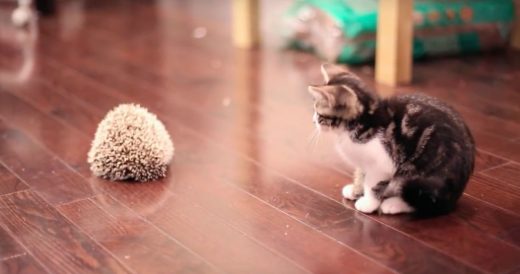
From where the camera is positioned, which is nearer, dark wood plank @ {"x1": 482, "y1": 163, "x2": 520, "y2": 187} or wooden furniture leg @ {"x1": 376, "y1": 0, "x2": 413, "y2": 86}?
dark wood plank @ {"x1": 482, "y1": 163, "x2": 520, "y2": 187}

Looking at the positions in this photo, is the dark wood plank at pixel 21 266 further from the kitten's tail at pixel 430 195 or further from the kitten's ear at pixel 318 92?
the kitten's tail at pixel 430 195

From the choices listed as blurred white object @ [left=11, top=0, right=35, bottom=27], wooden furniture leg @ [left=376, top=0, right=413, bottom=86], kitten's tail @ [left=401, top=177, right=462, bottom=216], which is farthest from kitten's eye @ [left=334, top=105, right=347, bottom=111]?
blurred white object @ [left=11, top=0, right=35, bottom=27]

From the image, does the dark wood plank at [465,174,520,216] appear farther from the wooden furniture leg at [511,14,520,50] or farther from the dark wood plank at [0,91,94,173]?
the wooden furniture leg at [511,14,520,50]

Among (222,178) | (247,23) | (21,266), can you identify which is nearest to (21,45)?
(247,23)

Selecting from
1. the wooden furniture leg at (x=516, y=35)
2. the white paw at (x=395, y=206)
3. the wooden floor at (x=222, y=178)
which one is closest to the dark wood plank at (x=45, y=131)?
the wooden floor at (x=222, y=178)

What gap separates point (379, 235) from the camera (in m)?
1.55

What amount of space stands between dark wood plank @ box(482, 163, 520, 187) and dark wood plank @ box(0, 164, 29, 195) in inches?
47.2

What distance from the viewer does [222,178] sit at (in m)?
1.86

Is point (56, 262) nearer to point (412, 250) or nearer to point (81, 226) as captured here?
point (81, 226)

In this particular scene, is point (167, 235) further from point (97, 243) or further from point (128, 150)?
point (128, 150)

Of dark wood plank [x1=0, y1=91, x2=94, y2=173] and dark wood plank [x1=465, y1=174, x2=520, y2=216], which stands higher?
dark wood plank [x1=0, y1=91, x2=94, y2=173]

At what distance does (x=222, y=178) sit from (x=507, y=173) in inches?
29.4

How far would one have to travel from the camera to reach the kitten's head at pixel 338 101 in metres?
1.53

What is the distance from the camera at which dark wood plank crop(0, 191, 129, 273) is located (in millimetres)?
1423
